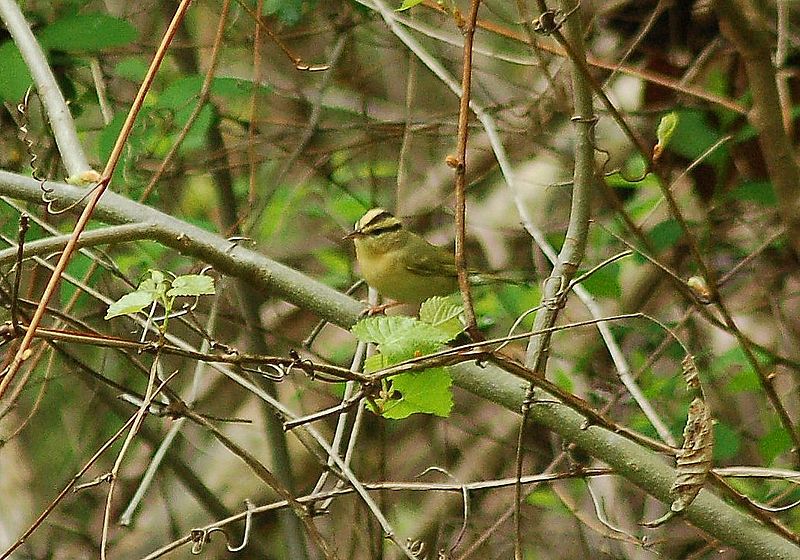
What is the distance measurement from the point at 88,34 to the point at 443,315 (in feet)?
5.09

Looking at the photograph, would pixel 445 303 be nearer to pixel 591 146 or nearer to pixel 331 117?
pixel 591 146

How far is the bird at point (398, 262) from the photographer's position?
3170 mm

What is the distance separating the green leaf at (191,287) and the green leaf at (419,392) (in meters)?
0.32

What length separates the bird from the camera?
3.17m

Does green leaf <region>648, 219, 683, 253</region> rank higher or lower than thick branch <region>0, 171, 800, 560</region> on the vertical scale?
higher

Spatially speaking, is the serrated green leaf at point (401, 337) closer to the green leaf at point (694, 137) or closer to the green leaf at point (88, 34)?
the green leaf at point (88, 34)

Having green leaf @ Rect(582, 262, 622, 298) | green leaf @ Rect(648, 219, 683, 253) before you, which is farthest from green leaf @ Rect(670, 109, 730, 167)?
green leaf @ Rect(582, 262, 622, 298)

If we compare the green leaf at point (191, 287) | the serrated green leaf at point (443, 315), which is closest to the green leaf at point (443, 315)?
the serrated green leaf at point (443, 315)

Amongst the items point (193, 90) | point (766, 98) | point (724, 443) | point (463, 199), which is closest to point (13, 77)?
point (193, 90)

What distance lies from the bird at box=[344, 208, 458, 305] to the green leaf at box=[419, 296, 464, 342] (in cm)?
146

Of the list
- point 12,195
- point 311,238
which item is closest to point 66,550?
point 311,238

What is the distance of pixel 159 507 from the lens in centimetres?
455

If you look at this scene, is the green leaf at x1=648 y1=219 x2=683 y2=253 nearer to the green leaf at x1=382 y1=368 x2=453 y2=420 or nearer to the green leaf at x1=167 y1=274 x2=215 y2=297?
the green leaf at x1=382 y1=368 x2=453 y2=420

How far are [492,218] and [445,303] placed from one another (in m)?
2.88
